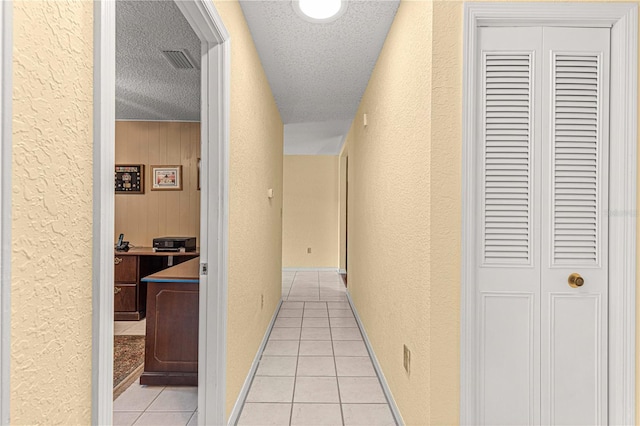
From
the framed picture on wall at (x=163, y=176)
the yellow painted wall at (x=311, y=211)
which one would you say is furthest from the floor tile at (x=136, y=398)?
the yellow painted wall at (x=311, y=211)

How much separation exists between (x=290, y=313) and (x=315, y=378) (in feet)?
5.51

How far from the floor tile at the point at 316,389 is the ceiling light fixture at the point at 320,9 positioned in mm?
2431

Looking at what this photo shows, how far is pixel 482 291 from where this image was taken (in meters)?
1.52

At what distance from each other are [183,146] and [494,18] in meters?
4.21

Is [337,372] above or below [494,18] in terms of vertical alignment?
below

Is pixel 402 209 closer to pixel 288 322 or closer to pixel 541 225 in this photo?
pixel 541 225

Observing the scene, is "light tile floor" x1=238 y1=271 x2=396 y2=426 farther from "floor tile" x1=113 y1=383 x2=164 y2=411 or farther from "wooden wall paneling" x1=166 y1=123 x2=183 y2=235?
"wooden wall paneling" x1=166 y1=123 x2=183 y2=235

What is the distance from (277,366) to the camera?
2691 millimetres

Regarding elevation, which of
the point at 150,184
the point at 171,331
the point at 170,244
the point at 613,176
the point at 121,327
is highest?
the point at 150,184

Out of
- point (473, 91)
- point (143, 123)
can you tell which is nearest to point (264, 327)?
point (473, 91)

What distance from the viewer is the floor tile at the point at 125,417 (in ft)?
6.58

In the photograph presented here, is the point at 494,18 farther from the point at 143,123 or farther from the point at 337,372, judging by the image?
the point at 143,123

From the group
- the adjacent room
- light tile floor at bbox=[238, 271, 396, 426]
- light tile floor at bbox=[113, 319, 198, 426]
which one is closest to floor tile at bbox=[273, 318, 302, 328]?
light tile floor at bbox=[238, 271, 396, 426]

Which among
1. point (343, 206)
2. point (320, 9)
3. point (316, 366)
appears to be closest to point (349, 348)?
point (316, 366)
